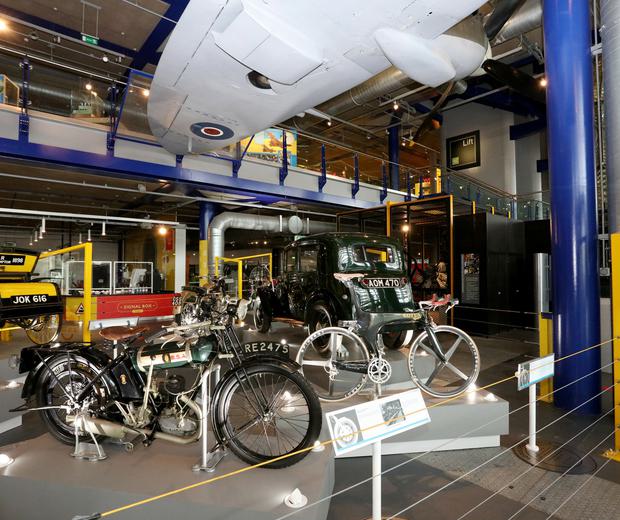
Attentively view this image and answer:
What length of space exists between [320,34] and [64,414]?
417cm

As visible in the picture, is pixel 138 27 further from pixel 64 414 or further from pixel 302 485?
pixel 302 485

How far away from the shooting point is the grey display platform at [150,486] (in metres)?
2.12

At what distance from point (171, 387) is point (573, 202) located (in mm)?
4801

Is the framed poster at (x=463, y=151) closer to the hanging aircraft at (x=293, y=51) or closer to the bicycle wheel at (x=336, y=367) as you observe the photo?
the hanging aircraft at (x=293, y=51)

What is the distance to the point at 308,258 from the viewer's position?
5.57 metres

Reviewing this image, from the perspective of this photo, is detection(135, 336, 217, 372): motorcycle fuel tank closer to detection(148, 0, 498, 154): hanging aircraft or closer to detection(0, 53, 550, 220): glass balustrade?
detection(148, 0, 498, 154): hanging aircraft

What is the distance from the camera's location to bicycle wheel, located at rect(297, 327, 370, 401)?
359cm

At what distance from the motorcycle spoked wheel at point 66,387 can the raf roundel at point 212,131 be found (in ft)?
15.0

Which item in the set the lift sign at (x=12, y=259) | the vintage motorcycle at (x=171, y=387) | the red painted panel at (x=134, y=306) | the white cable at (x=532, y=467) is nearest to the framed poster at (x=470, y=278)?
the white cable at (x=532, y=467)

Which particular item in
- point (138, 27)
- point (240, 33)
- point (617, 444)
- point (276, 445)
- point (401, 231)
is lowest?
point (617, 444)

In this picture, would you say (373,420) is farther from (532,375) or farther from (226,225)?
(226,225)

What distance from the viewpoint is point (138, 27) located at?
871 cm

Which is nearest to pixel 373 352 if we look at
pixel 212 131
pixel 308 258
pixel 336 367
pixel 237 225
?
pixel 336 367

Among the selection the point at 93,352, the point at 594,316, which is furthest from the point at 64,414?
the point at 594,316
